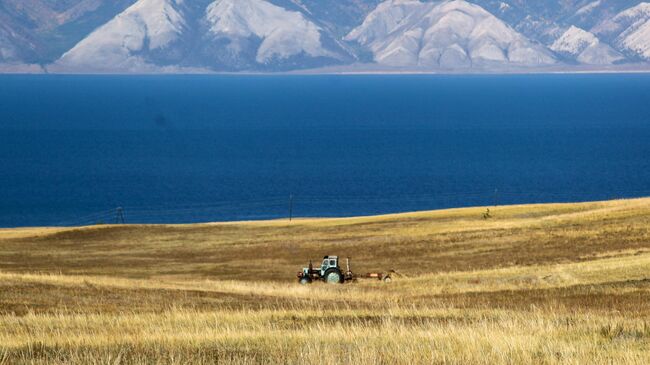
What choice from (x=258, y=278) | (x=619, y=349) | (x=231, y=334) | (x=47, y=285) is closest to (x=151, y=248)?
(x=258, y=278)

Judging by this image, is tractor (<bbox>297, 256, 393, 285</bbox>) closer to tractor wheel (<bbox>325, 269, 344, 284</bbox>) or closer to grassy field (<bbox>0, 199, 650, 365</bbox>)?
tractor wheel (<bbox>325, 269, 344, 284</bbox>)

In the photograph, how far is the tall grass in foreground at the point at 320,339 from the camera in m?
13.5

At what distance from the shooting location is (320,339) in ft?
51.9

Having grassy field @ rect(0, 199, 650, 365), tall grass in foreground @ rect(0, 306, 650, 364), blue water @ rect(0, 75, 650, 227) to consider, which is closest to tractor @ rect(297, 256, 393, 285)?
grassy field @ rect(0, 199, 650, 365)

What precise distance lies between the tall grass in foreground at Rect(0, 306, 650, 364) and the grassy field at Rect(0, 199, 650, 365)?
0.15ft

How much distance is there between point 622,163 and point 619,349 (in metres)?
151

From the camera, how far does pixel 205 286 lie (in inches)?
1296

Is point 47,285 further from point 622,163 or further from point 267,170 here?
point 622,163

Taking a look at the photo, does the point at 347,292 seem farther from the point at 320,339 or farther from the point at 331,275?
the point at 320,339

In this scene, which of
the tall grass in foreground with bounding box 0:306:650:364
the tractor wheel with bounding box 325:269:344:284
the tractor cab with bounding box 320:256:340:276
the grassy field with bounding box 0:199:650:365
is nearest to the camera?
the tall grass in foreground with bounding box 0:306:650:364

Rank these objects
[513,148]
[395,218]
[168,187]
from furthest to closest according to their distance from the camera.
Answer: [513,148], [168,187], [395,218]

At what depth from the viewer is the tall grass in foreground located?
13.5 m

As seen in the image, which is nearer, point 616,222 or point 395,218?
point 616,222

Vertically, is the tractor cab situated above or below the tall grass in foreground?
above
